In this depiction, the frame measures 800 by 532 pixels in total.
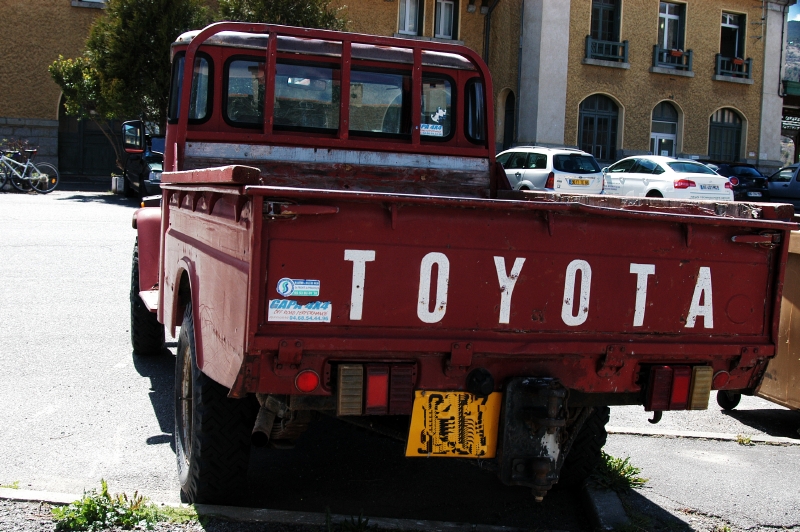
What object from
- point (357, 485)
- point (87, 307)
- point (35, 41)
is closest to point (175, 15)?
point (35, 41)

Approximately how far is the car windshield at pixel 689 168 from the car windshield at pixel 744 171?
3.48m

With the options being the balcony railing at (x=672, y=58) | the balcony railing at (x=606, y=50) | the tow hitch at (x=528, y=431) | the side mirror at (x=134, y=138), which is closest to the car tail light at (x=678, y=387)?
the tow hitch at (x=528, y=431)

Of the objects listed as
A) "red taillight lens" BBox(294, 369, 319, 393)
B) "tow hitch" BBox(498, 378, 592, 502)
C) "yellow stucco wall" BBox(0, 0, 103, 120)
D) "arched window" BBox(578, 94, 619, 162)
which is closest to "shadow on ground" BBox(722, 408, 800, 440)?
"tow hitch" BBox(498, 378, 592, 502)

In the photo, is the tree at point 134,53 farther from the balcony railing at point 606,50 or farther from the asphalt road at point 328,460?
the asphalt road at point 328,460

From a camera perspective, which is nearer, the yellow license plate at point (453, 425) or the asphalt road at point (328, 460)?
the yellow license plate at point (453, 425)

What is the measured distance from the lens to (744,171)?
23859mm

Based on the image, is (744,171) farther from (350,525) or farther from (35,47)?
(350,525)

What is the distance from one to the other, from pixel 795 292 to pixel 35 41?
85.0ft

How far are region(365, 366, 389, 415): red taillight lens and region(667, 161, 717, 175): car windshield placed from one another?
19.0m

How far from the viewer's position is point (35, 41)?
26.2 metres

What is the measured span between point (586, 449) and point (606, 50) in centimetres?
2620

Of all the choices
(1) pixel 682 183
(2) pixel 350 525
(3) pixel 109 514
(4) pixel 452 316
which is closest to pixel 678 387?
(4) pixel 452 316

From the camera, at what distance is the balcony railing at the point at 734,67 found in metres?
30.1

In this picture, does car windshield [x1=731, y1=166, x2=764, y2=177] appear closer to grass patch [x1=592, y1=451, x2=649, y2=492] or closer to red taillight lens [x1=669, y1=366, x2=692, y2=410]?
grass patch [x1=592, y1=451, x2=649, y2=492]
